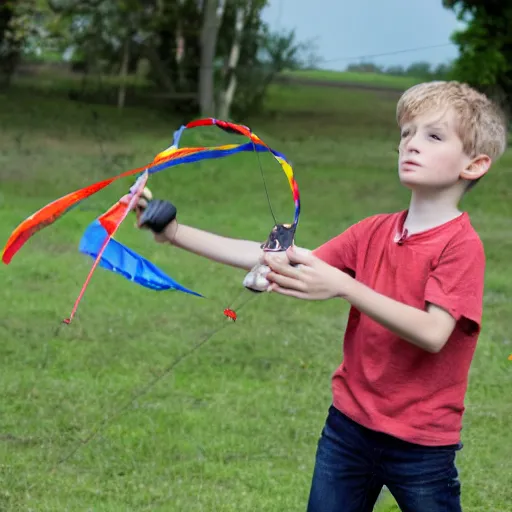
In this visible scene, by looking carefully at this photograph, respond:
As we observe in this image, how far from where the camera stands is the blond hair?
8.00 feet

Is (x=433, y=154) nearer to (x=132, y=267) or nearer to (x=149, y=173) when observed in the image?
(x=149, y=173)

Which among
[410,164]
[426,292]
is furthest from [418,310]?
[410,164]

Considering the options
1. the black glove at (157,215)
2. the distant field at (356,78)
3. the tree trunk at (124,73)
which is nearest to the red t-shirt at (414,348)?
the black glove at (157,215)

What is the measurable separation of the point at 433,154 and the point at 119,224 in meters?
0.72

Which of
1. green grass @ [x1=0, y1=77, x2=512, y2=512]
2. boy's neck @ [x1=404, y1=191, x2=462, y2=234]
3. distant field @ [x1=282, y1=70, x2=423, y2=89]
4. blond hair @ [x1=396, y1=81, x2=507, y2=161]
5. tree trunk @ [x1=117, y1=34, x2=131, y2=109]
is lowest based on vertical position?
green grass @ [x1=0, y1=77, x2=512, y2=512]

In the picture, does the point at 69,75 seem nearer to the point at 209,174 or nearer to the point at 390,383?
the point at 209,174

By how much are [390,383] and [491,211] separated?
31.5ft

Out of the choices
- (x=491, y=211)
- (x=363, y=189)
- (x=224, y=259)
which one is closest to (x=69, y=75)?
(x=363, y=189)

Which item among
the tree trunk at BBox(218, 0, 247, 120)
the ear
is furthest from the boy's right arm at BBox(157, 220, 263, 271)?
the tree trunk at BBox(218, 0, 247, 120)

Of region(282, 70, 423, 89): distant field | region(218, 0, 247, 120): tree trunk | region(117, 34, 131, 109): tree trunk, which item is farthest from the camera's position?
region(117, 34, 131, 109): tree trunk

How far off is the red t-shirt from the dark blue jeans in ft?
0.14

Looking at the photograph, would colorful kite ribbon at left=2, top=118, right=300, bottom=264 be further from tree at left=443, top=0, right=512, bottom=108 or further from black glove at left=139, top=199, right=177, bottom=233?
tree at left=443, top=0, right=512, bottom=108

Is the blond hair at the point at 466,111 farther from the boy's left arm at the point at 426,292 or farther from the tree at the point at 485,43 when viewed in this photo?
the tree at the point at 485,43

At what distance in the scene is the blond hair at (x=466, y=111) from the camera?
244 cm
